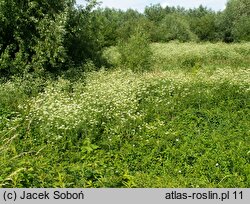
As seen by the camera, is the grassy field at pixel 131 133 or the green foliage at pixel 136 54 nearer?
the grassy field at pixel 131 133

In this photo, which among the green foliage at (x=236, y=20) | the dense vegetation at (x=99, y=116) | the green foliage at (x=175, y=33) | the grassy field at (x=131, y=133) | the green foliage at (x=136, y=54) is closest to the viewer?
the grassy field at (x=131, y=133)

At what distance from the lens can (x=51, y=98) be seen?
991cm

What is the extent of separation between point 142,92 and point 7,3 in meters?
5.83

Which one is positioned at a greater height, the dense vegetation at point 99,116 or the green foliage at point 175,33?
the green foliage at point 175,33

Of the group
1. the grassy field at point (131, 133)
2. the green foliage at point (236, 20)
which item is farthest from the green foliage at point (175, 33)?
the grassy field at point (131, 133)

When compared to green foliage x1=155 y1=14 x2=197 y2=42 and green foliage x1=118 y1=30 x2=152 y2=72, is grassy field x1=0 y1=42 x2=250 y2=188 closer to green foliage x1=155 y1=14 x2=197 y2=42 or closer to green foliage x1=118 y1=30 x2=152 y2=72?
green foliage x1=118 y1=30 x2=152 y2=72

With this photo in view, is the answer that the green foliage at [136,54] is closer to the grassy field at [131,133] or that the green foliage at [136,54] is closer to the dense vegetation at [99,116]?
the dense vegetation at [99,116]

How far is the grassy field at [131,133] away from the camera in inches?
229

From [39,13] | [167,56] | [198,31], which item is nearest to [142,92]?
[39,13]

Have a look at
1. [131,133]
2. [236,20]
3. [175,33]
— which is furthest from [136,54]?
[236,20]

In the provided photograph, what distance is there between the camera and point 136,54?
16.0m

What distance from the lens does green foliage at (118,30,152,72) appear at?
52.1 ft

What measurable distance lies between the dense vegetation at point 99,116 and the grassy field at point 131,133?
26 millimetres

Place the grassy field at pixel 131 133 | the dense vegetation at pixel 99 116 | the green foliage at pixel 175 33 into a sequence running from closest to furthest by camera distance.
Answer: the grassy field at pixel 131 133 < the dense vegetation at pixel 99 116 < the green foliage at pixel 175 33
